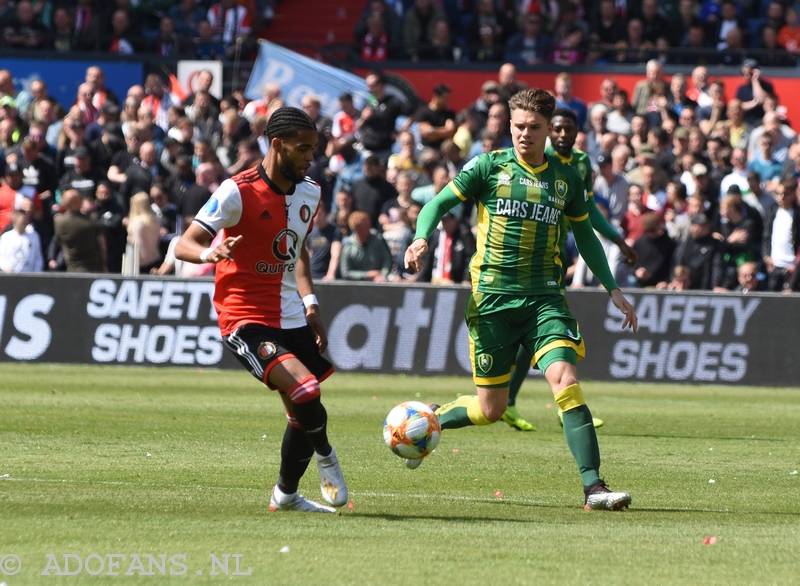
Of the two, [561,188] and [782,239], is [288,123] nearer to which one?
[561,188]

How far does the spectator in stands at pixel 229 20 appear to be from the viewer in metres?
25.5

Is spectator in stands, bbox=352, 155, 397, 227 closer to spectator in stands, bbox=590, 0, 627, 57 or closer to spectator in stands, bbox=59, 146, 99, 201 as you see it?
spectator in stands, bbox=59, 146, 99, 201

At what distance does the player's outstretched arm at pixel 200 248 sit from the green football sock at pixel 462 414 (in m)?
2.35

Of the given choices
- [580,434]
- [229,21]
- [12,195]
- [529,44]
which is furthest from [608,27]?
[580,434]

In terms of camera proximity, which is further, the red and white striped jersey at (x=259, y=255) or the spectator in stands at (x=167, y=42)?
the spectator in stands at (x=167, y=42)

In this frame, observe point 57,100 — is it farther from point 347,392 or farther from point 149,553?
point 149,553

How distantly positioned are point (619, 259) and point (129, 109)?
8.84 m

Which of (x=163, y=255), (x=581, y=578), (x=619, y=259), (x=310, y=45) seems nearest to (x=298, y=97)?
(x=310, y=45)

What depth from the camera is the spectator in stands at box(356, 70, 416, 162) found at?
20.8m

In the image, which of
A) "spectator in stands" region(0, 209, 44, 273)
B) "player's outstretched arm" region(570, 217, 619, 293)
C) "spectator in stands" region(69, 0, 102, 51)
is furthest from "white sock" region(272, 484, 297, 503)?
"spectator in stands" region(69, 0, 102, 51)

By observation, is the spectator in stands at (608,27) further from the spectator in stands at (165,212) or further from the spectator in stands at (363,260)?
the spectator in stands at (165,212)

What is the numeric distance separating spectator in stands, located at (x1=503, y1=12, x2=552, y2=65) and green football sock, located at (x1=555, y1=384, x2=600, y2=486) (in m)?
16.2

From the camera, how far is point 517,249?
8.30 m

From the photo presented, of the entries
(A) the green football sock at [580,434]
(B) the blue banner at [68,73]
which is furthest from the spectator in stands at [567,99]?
(A) the green football sock at [580,434]
